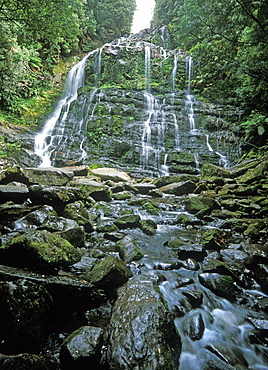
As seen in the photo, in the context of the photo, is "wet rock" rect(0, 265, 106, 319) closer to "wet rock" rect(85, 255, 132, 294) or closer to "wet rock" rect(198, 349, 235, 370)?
"wet rock" rect(85, 255, 132, 294)

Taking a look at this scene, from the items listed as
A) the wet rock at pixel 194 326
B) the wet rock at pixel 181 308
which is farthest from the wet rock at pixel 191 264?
the wet rock at pixel 194 326

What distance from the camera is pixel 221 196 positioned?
6.80 meters

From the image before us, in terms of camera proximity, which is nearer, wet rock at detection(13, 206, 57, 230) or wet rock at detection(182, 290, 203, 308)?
wet rock at detection(182, 290, 203, 308)

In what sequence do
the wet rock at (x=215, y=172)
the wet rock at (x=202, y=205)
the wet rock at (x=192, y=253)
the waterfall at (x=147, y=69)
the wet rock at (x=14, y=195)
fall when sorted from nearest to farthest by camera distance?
the wet rock at (x=192, y=253) < the wet rock at (x=14, y=195) < the wet rock at (x=202, y=205) < the wet rock at (x=215, y=172) < the waterfall at (x=147, y=69)

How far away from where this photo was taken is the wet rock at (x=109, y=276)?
7.59 ft

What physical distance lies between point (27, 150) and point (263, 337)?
44.0 ft

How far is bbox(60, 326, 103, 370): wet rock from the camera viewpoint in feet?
5.09

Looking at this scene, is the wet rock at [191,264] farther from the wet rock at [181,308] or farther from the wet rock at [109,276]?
the wet rock at [109,276]

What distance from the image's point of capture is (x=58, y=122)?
15984 mm

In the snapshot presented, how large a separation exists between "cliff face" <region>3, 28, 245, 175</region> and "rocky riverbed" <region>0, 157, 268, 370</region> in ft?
30.4

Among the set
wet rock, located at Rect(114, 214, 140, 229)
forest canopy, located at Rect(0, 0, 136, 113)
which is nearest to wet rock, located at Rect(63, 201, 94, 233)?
wet rock, located at Rect(114, 214, 140, 229)

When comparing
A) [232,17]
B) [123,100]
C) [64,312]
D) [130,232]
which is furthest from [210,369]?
[123,100]

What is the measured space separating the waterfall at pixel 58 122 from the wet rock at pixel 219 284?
38.8ft

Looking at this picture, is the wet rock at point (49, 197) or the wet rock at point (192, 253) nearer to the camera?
the wet rock at point (192, 253)
